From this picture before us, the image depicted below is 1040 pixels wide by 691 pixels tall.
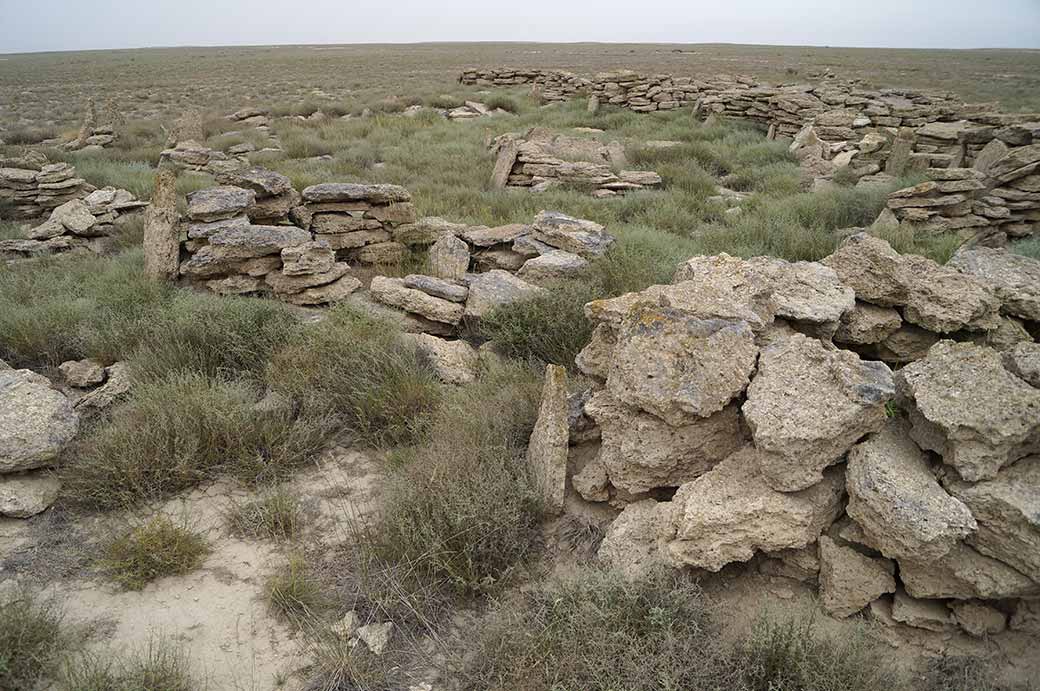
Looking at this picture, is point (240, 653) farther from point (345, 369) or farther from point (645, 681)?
point (345, 369)

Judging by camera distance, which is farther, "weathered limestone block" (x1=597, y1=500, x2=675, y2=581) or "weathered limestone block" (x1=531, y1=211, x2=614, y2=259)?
"weathered limestone block" (x1=531, y1=211, x2=614, y2=259)

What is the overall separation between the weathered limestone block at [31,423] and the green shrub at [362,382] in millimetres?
1233

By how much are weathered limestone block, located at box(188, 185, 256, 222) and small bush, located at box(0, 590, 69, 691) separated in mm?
4411

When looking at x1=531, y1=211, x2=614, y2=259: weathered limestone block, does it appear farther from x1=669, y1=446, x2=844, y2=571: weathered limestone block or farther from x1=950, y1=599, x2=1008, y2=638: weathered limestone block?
x1=950, y1=599, x2=1008, y2=638: weathered limestone block

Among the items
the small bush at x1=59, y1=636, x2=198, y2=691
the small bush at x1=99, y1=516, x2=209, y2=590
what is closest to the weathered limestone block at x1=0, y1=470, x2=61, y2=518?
the small bush at x1=99, y1=516, x2=209, y2=590

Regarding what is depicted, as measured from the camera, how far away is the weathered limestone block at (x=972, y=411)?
8.23 feet

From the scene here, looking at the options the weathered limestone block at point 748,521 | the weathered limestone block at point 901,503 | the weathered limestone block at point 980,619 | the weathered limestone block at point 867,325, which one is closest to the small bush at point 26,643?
the weathered limestone block at point 748,521

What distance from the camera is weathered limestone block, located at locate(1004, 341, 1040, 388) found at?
2830mm

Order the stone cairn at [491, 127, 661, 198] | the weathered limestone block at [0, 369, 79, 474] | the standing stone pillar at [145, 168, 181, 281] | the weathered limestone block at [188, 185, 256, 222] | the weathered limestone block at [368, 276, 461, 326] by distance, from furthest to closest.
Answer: the stone cairn at [491, 127, 661, 198] < the weathered limestone block at [188, 185, 256, 222] < the standing stone pillar at [145, 168, 181, 281] < the weathered limestone block at [368, 276, 461, 326] < the weathered limestone block at [0, 369, 79, 474]

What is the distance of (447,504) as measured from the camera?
10.1 ft

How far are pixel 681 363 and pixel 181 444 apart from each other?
9.74ft

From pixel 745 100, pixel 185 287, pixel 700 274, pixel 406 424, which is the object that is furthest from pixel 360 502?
pixel 745 100

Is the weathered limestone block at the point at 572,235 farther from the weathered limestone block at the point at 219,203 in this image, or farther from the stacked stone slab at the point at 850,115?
the stacked stone slab at the point at 850,115

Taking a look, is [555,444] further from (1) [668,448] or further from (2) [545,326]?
(2) [545,326]
